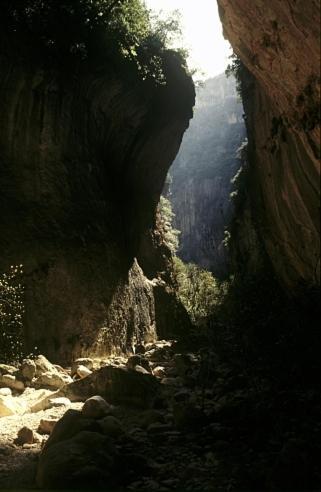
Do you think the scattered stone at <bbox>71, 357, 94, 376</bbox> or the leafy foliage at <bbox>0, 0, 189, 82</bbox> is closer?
the scattered stone at <bbox>71, 357, 94, 376</bbox>

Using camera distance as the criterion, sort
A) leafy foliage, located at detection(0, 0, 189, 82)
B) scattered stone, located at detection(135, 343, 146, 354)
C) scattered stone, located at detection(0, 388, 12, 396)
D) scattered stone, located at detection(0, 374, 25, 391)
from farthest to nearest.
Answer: scattered stone, located at detection(135, 343, 146, 354)
leafy foliage, located at detection(0, 0, 189, 82)
scattered stone, located at detection(0, 374, 25, 391)
scattered stone, located at detection(0, 388, 12, 396)

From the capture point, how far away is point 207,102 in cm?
13288

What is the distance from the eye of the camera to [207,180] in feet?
322

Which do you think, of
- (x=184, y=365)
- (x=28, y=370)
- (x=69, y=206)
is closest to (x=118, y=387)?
(x=28, y=370)

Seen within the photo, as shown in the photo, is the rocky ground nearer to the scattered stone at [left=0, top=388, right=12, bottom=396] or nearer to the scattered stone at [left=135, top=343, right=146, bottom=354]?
the scattered stone at [left=0, top=388, right=12, bottom=396]

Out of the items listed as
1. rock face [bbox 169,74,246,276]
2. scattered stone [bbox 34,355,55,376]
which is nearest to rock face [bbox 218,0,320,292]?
scattered stone [bbox 34,355,55,376]

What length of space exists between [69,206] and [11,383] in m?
7.28

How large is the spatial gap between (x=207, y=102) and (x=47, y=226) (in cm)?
12525

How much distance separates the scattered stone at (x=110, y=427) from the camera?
6896mm

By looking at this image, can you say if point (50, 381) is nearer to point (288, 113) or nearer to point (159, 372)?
point (159, 372)

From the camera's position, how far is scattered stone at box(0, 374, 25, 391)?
10.8m

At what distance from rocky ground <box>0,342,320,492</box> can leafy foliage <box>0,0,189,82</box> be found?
13406 millimetres

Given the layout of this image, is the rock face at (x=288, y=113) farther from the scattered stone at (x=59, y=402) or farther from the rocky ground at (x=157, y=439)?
the scattered stone at (x=59, y=402)

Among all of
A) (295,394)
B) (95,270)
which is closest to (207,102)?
(95,270)
